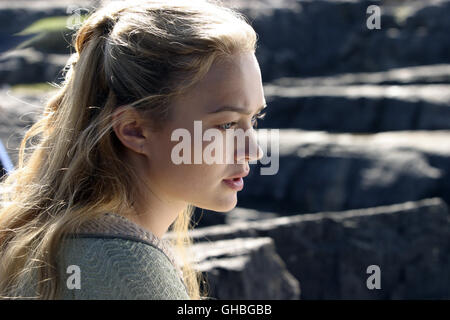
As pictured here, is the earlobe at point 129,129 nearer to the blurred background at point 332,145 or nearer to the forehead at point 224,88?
the forehead at point 224,88

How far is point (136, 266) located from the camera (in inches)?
47.0

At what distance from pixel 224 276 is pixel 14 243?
1511mm

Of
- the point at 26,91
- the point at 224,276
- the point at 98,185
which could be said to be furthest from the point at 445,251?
the point at 26,91

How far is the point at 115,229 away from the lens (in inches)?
49.7

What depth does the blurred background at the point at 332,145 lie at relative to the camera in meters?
3.40

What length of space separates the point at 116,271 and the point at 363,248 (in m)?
3.18

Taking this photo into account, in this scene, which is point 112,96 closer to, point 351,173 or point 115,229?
point 115,229

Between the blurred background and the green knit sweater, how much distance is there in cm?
71

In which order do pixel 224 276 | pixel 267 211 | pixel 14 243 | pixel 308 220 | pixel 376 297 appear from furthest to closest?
pixel 267 211 < pixel 376 297 < pixel 308 220 < pixel 224 276 < pixel 14 243

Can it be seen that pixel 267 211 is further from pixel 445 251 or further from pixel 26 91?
pixel 26 91

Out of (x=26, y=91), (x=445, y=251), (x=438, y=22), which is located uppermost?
(x=438, y=22)
